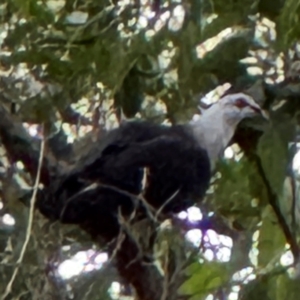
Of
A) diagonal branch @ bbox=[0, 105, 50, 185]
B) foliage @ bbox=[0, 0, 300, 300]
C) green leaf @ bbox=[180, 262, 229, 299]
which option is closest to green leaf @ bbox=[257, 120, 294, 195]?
foliage @ bbox=[0, 0, 300, 300]

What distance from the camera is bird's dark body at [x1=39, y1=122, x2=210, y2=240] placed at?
35.4 inches

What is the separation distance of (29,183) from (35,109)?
109 mm

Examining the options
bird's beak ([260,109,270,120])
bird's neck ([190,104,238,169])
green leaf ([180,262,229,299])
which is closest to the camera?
green leaf ([180,262,229,299])

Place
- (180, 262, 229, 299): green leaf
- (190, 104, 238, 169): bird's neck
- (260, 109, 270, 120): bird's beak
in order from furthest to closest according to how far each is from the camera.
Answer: (190, 104, 238, 169): bird's neck, (260, 109, 270, 120): bird's beak, (180, 262, 229, 299): green leaf

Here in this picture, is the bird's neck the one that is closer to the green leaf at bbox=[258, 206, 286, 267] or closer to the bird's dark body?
the bird's dark body

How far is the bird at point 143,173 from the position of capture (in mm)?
900

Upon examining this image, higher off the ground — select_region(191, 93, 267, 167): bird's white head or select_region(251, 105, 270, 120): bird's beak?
select_region(251, 105, 270, 120): bird's beak

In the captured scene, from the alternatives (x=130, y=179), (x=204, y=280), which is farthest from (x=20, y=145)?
(x=204, y=280)

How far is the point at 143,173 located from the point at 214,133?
11 cm

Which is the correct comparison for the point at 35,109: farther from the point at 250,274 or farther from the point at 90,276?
the point at 250,274

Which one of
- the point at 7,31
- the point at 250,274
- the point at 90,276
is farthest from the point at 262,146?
the point at 7,31

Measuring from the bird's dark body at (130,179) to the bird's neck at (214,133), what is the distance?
18 millimetres

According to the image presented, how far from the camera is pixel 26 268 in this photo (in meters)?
0.93

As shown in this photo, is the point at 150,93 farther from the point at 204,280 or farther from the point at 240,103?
the point at 204,280
